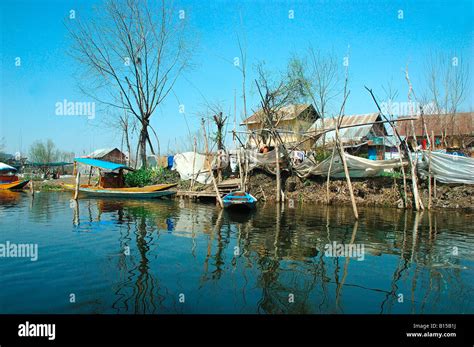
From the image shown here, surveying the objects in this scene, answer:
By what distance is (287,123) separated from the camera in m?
32.2

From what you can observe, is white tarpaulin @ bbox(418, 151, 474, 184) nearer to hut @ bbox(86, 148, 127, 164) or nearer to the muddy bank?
the muddy bank

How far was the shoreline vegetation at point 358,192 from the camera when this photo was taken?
15758 mm

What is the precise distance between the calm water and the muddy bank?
9.45 feet

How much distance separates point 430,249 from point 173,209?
11.5 metres

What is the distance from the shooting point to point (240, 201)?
15281 mm

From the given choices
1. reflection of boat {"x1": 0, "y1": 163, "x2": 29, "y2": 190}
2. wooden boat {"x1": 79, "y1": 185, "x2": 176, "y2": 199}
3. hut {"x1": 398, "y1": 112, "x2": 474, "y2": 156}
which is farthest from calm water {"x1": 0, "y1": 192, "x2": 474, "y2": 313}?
reflection of boat {"x1": 0, "y1": 163, "x2": 29, "y2": 190}

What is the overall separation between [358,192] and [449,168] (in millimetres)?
4330

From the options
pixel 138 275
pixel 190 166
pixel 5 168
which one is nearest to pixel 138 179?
pixel 190 166

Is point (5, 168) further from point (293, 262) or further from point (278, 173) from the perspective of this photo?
point (293, 262)

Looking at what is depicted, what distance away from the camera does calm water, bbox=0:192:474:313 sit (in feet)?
17.7
